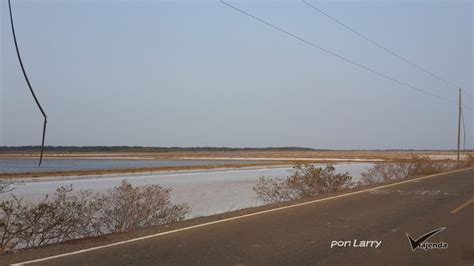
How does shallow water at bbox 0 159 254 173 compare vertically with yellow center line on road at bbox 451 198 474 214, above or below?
below

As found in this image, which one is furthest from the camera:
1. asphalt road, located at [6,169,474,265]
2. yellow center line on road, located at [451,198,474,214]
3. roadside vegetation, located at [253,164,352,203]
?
roadside vegetation, located at [253,164,352,203]

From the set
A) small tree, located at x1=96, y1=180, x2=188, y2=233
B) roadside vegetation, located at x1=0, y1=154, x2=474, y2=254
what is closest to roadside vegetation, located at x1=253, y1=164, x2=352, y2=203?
roadside vegetation, located at x1=0, y1=154, x2=474, y2=254

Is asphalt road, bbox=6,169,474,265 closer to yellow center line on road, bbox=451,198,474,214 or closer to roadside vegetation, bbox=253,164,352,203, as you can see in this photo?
yellow center line on road, bbox=451,198,474,214

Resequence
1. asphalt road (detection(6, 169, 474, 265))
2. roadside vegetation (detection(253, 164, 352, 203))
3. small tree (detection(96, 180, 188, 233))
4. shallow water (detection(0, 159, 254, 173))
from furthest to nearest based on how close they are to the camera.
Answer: shallow water (detection(0, 159, 254, 173)) < roadside vegetation (detection(253, 164, 352, 203)) < small tree (detection(96, 180, 188, 233)) < asphalt road (detection(6, 169, 474, 265))

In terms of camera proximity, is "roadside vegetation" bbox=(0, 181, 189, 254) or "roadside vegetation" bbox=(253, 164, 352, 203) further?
"roadside vegetation" bbox=(253, 164, 352, 203)

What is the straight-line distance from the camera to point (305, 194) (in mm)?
24375

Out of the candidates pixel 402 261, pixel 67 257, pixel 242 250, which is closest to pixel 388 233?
pixel 402 261

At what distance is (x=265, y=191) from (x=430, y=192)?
7.40 metres

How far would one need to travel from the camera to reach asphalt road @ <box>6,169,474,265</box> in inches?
345

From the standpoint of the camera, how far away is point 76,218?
14469mm

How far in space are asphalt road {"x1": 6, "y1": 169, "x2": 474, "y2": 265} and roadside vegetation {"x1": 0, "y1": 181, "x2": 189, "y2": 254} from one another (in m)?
3.09

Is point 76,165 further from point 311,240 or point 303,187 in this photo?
point 311,240

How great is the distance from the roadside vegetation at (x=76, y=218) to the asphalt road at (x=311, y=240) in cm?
309

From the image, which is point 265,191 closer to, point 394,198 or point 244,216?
point 394,198
